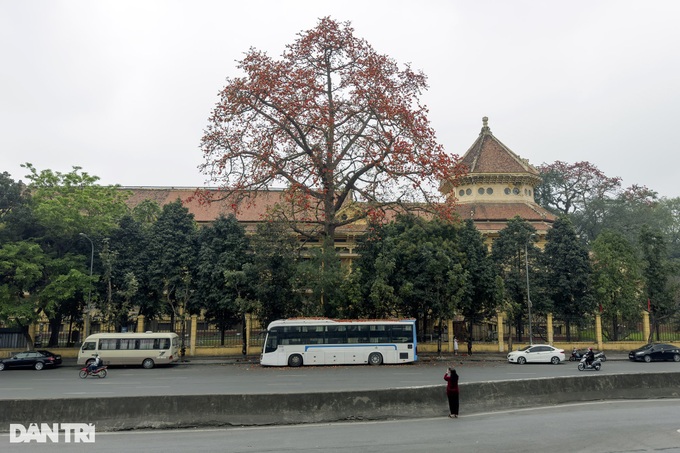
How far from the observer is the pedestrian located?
11.6m

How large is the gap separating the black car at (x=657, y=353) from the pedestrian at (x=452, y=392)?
21619mm

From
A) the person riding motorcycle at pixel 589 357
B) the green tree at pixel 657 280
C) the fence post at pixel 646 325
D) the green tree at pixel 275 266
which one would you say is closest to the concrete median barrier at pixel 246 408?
the person riding motorcycle at pixel 589 357

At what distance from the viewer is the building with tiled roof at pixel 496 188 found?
46.9 metres

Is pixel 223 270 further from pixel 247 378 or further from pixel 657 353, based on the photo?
pixel 657 353

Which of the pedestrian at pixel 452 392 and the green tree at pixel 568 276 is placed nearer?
the pedestrian at pixel 452 392

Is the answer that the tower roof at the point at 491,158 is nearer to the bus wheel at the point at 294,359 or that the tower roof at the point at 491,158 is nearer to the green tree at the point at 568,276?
the green tree at the point at 568,276

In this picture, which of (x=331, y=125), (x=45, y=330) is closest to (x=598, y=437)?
(x=331, y=125)

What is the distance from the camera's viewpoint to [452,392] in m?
11.6

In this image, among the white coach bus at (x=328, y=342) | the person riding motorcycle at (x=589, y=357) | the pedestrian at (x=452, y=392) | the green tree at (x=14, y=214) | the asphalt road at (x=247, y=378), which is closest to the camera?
the pedestrian at (x=452, y=392)

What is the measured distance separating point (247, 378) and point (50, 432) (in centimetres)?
1119

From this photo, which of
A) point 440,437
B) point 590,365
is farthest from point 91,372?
point 590,365

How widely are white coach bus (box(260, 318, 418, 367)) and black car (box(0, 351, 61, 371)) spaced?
12332 millimetres

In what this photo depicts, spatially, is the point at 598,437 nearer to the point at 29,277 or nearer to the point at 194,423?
the point at 194,423

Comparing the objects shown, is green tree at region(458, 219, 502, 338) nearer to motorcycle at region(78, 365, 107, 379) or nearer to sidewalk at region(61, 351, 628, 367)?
sidewalk at region(61, 351, 628, 367)
